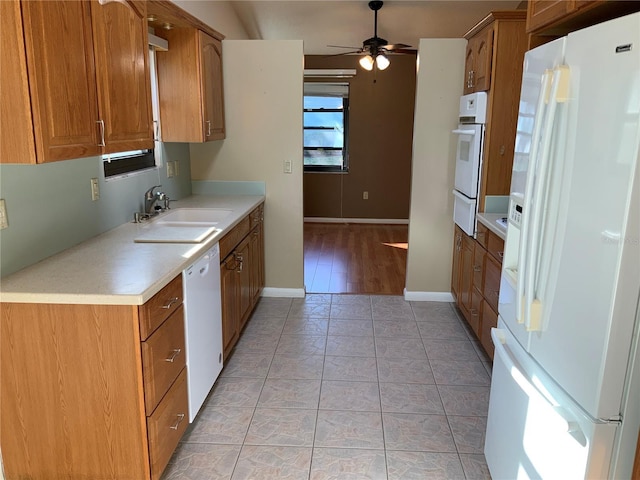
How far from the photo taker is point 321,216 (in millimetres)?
7648

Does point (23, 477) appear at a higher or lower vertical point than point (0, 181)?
lower

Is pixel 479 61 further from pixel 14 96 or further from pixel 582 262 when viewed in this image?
pixel 14 96

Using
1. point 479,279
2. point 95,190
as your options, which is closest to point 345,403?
point 479,279

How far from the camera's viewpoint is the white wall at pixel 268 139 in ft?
12.6

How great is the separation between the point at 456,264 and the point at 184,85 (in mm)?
2470

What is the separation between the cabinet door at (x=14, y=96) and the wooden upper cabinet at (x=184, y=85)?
1.80 m

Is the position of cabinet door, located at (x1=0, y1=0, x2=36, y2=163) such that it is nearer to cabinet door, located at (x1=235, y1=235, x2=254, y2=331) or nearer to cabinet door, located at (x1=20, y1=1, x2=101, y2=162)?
cabinet door, located at (x1=20, y1=1, x2=101, y2=162)

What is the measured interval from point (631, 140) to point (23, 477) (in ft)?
7.58

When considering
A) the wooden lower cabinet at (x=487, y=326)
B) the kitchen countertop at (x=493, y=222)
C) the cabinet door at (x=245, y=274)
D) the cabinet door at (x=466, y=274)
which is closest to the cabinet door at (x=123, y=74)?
the cabinet door at (x=245, y=274)

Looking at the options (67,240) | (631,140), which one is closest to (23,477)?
(67,240)

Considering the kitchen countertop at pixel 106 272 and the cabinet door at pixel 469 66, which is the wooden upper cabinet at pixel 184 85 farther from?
the cabinet door at pixel 469 66

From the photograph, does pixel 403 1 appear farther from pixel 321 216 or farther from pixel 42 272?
pixel 42 272

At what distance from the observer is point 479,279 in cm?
323

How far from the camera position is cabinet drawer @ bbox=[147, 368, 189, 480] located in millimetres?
1882
